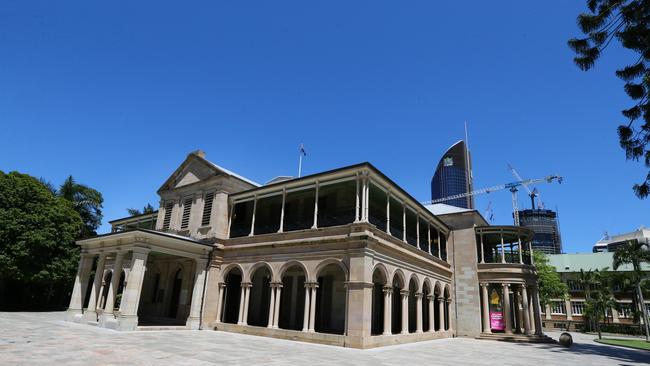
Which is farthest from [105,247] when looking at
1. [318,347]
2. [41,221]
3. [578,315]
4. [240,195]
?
[578,315]

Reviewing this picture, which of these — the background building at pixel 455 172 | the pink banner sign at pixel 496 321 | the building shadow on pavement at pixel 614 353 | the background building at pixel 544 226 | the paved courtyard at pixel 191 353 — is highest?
the background building at pixel 455 172

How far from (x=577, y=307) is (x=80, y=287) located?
64520 millimetres

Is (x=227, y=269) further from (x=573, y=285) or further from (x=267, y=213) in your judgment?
(x=573, y=285)

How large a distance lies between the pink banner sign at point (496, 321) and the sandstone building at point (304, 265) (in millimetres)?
66

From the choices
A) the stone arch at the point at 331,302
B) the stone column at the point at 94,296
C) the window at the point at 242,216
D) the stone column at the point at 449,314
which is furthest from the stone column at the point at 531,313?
the stone column at the point at 94,296

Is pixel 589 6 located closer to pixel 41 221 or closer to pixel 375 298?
pixel 375 298

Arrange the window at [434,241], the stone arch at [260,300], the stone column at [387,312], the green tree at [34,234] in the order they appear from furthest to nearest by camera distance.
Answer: the window at [434,241] < the green tree at [34,234] < the stone arch at [260,300] < the stone column at [387,312]

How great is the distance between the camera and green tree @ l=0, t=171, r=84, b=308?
2470 centimetres

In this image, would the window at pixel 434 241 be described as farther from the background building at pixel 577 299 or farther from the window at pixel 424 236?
the background building at pixel 577 299

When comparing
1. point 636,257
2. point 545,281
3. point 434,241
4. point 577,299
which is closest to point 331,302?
point 434,241

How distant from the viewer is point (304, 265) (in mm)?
17844

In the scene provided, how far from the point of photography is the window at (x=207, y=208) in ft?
74.3

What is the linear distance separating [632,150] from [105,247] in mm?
27268

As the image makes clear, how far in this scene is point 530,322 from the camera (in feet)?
82.7
